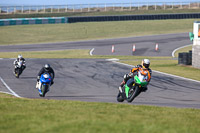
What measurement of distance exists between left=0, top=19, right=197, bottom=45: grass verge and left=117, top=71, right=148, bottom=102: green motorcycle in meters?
40.2

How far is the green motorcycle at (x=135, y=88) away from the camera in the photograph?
46.0 feet

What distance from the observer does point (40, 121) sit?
27.0ft

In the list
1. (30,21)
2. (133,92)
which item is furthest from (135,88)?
(30,21)

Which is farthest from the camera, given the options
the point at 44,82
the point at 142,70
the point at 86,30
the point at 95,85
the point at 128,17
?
the point at 128,17

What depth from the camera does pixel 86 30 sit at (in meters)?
61.6

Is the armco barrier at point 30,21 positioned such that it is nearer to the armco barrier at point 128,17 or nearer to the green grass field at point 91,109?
the green grass field at point 91,109

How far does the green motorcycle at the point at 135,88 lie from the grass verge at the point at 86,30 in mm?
40178

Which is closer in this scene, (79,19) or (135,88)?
(135,88)

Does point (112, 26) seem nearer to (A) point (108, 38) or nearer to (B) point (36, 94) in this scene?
(A) point (108, 38)

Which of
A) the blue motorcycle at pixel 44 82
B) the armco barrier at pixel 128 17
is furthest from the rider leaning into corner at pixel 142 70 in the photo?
the armco barrier at pixel 128 17

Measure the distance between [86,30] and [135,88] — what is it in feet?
157

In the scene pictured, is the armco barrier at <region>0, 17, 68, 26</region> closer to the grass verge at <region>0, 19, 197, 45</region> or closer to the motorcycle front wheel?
the grass verge at <region>0, 19, 197, 45</region>

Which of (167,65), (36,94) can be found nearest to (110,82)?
(36,94)

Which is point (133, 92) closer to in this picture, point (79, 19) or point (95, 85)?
point (95, 85)
